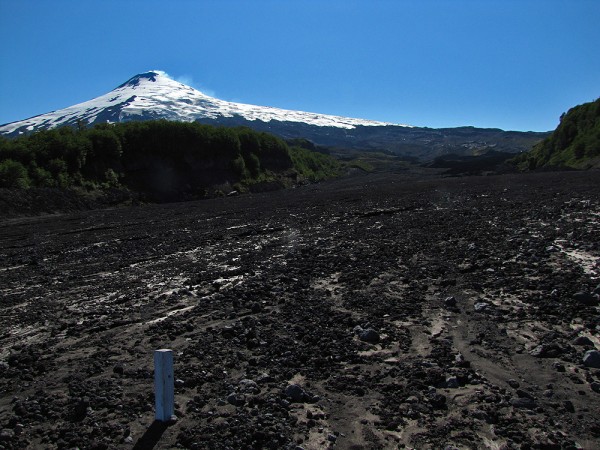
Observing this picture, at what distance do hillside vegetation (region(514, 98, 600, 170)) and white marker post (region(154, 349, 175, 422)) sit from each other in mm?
79635

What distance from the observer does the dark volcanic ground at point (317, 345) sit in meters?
5.34

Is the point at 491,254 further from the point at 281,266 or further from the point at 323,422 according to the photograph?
the point at 323,422

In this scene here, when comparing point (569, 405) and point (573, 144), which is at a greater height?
point (573, 144)

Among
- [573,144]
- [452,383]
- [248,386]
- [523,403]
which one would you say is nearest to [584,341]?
[523,403]

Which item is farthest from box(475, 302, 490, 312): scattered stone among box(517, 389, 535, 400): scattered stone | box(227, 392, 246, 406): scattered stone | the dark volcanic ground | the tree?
the tree

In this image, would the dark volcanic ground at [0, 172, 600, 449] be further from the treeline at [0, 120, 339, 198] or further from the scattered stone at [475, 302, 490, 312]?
the treeline at [0, 120, 339, 198]

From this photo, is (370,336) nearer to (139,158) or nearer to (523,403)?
(523,403)

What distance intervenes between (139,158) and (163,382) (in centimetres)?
5643

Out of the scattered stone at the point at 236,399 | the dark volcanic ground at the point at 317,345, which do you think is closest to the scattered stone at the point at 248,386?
the dark volcanic ground at the point at 317,345

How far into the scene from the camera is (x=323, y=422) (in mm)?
5492

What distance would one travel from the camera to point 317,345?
761 centimetres

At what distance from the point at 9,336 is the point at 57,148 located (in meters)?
45.4

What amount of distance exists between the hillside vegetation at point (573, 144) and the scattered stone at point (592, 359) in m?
76.1

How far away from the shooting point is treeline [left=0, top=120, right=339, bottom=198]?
46.2 metres
